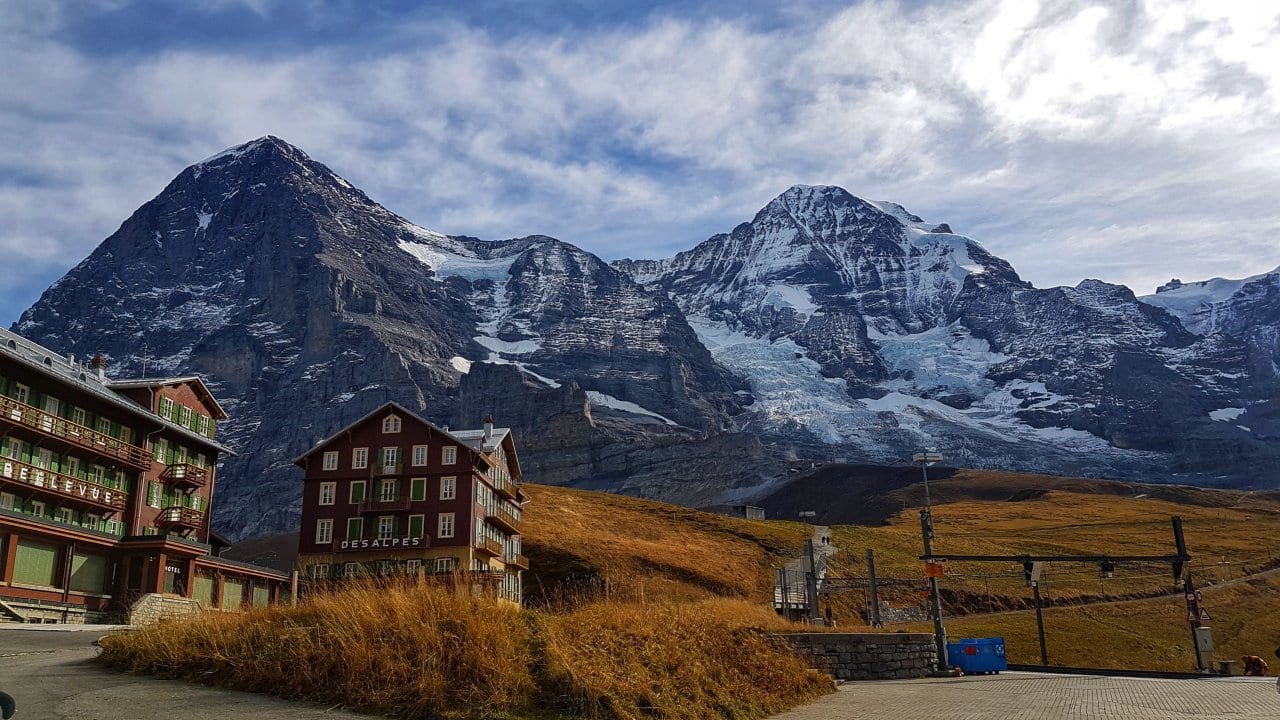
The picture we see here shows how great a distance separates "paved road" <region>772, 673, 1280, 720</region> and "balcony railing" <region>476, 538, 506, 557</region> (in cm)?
3250

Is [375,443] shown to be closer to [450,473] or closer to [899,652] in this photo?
[450,473]

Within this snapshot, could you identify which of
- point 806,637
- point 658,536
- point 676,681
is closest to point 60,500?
point 806,637

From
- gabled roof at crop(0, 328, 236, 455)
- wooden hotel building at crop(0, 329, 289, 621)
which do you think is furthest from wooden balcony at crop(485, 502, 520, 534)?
gabled roof at crop(0, 328, 236, 455)

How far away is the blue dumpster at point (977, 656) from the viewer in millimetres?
37250

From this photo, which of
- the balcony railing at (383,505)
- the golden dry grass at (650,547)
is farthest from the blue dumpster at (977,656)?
the balcony railing at (383,505)

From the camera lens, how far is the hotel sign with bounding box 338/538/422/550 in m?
57.9

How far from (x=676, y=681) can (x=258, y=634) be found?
286 inches

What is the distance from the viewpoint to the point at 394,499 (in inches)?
2325

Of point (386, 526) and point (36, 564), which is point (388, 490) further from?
point (36, 564)

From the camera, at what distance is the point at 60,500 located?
146ft

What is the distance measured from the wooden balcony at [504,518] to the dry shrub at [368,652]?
4415 cm

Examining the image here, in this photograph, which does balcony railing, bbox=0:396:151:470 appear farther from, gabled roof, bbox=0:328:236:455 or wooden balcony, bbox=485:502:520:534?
wooden balcony, bbox=485:502:520:534

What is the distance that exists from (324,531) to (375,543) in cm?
330

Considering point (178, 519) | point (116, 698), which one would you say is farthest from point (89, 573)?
point (116, 698)
